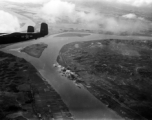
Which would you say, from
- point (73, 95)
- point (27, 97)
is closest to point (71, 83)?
point (73, 95)

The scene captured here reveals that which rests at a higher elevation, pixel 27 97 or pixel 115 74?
pixel 115 74

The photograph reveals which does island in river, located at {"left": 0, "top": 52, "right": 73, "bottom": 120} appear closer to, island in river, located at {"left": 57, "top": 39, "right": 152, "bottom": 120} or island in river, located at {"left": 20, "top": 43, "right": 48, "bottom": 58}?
island in river, located at {"left": 57, "top": 39, "right": 152, "bottom": 120}

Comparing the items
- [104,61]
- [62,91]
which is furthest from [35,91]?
[104,61]

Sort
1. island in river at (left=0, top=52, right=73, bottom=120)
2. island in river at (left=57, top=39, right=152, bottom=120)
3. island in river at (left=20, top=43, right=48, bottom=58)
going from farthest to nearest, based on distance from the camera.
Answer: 1. island in river at (left=20, top=43, right=48, bottom=58)
2. island in river at (left=57, top=39, right=152, bottom=120)
3. island in river at (left=0, top=52, right=73, bottom=120)

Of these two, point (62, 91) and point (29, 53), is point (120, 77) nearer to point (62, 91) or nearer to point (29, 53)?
point (62, 91)

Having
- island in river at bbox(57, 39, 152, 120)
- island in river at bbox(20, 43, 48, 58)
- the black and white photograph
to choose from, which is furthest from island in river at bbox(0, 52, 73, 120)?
island in river at bbox(20, 43, 48, 58)

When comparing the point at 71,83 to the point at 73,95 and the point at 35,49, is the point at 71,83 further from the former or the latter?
the point at 35,49
